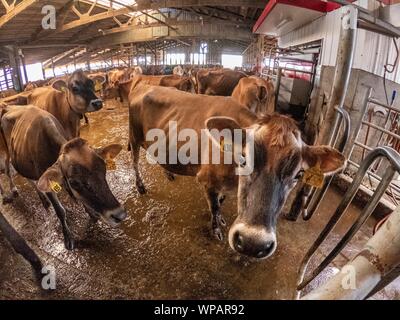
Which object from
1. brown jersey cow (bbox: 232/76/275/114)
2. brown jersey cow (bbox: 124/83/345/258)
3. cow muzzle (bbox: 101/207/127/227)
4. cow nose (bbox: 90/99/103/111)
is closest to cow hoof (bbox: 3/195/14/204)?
cow nose (bbox: 90/99/103/111)

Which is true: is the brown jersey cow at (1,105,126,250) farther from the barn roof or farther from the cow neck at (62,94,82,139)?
the barn roof

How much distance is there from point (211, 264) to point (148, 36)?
664 inches

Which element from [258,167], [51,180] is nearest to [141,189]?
[51,180]

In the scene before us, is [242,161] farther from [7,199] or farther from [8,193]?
[8,193]

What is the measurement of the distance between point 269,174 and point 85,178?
1509mm

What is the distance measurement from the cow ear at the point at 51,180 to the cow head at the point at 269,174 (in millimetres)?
1530

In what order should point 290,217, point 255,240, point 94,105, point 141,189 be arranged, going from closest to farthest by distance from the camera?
point 255,240 < point 290,217 < point 141,189 < point 94,105

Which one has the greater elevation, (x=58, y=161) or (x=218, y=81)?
(x=218, y=81)

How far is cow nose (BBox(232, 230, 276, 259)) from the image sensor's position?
1.57 meters

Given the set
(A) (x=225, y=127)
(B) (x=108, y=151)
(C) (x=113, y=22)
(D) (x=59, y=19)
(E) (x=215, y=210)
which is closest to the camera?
(A) (x=225, y=127)

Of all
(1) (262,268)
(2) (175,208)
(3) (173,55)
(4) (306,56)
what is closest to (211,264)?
(1) (262,268)

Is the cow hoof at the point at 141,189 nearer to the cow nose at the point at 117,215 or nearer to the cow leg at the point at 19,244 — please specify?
the cow nose at the point at 117,215

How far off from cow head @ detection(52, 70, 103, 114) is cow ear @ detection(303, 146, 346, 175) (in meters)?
4.00

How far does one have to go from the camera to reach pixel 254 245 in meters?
1.57
